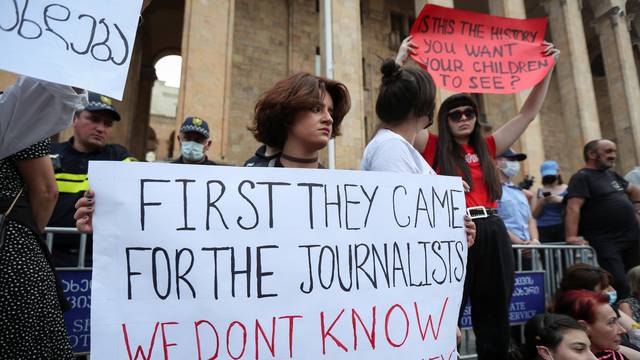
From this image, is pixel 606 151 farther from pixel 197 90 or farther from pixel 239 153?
pixel 239 153

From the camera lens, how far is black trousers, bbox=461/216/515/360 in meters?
2.42

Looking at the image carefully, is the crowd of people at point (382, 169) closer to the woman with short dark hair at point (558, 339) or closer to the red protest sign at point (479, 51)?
the woman with short dark hair at point (558, 339)

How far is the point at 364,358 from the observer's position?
1.65 meters

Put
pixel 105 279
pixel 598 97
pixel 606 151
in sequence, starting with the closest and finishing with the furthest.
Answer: pixel 105 279
pixel 606 151
pixel 598 97

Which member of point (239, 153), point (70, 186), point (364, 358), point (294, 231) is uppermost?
point (239, 153)

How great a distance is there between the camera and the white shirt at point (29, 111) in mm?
1537

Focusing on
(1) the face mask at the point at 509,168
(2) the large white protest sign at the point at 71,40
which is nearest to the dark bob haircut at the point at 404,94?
(2) the large white protest sign at the point at 71,40

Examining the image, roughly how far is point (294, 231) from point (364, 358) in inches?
22.4

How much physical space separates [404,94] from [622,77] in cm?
1846

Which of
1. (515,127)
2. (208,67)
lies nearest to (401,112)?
(515,127)

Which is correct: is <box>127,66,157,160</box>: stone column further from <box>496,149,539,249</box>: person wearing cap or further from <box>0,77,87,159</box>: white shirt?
<box>0,77,87,159</box>: white shirt

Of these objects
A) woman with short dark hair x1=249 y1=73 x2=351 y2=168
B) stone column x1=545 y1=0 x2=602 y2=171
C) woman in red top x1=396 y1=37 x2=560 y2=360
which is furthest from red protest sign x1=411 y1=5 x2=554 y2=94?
stone column x1=545 y1=0 x2=602 y2=171

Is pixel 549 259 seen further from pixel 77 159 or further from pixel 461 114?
Answer: pixel 77 159

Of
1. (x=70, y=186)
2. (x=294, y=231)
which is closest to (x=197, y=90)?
(x=70, y=186)
